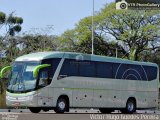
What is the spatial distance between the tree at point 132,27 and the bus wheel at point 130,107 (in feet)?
123

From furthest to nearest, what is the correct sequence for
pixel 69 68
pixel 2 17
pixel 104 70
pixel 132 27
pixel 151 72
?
pixel 132 27 → pixel 2 17 → pixel 151 72 → pixel 104 70 → pixel 69 68

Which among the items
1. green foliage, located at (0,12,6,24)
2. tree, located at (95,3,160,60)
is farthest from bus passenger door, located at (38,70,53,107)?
tree, located at (95,3,160,60)

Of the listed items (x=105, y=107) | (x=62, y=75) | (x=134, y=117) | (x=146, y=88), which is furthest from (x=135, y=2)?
(x=134, y=117)

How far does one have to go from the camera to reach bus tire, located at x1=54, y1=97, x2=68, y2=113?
25.6 m

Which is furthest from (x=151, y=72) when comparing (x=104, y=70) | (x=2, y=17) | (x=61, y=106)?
(x=2, y=17)

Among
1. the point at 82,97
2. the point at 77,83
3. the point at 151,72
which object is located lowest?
the point at 82,97

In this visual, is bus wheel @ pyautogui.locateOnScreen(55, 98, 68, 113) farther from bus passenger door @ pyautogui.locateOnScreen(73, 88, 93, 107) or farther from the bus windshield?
the bus windshield

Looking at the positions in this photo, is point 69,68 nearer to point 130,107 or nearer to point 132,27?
point 130,107

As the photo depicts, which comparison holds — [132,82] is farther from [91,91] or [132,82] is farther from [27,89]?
[27,89]

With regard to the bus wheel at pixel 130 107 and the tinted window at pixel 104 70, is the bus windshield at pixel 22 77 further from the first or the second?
the bus wheel at pixel 130 107

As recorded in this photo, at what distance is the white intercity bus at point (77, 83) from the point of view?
2497cm

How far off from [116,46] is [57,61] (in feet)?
154

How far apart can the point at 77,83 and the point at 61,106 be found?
163 centimetres

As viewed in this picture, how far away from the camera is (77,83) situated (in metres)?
26.6
